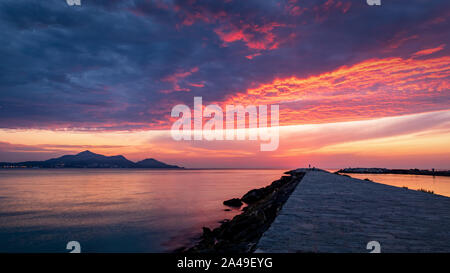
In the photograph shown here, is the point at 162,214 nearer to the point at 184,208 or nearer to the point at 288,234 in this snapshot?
the point at 184,208

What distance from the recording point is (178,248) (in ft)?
41.1

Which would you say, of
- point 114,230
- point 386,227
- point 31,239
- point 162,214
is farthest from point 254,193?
point 386,227

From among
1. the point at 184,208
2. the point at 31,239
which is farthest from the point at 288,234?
the point at 184,208

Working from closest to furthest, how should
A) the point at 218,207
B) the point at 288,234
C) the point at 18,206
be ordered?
1. the point at 288,234
2. the point at 218,207
3. the point at 18,206

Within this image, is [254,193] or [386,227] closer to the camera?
[386,227]

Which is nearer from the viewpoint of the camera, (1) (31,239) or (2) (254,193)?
(1) (31,239)

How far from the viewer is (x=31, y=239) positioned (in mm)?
15117

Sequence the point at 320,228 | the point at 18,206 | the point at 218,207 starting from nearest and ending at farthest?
the point at 320,228
the point at 218,207
the point at 18,206

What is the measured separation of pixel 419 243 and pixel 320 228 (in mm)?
1420
